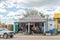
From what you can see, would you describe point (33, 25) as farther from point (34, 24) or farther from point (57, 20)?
point (57, 20)

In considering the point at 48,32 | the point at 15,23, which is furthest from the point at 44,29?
the point at 15,23

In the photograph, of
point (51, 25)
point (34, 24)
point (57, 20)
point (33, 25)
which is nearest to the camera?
point (57, 20)

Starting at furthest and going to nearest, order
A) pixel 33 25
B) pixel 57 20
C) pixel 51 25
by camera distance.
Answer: pixel 51 25
pixel 33 25
pixel 57 20

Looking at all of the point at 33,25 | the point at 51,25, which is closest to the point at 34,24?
the point at 33,25

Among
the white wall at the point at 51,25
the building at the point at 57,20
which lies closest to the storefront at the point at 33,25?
the building at the point at 57,20

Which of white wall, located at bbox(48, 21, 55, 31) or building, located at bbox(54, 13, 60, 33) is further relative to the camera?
white wall, located at bbox(48, 21, 55, 31)

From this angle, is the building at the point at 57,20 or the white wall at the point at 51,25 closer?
the building at the point at 57,20

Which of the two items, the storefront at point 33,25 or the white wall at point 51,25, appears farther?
the white wall at point 51,25

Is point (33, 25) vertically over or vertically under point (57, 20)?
under

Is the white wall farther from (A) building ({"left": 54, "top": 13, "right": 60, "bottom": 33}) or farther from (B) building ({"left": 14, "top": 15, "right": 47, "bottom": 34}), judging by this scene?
(A) building ({"left": 54, "top": 13, "right": 60, "bottom": 33})

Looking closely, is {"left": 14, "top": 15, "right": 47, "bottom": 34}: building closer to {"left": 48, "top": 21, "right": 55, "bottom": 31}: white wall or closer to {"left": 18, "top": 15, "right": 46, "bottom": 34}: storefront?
{"left": 18, "top": 15, "right": 46, "bottom": 34}: storefront

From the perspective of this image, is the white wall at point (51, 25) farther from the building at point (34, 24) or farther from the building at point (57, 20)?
the building at point (57, 20)

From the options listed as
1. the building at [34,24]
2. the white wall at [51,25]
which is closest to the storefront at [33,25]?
the building at [34,24]

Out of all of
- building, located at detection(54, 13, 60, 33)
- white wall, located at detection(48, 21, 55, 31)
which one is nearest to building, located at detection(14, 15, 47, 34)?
building, located at detection(54, 13, 60, 33)
